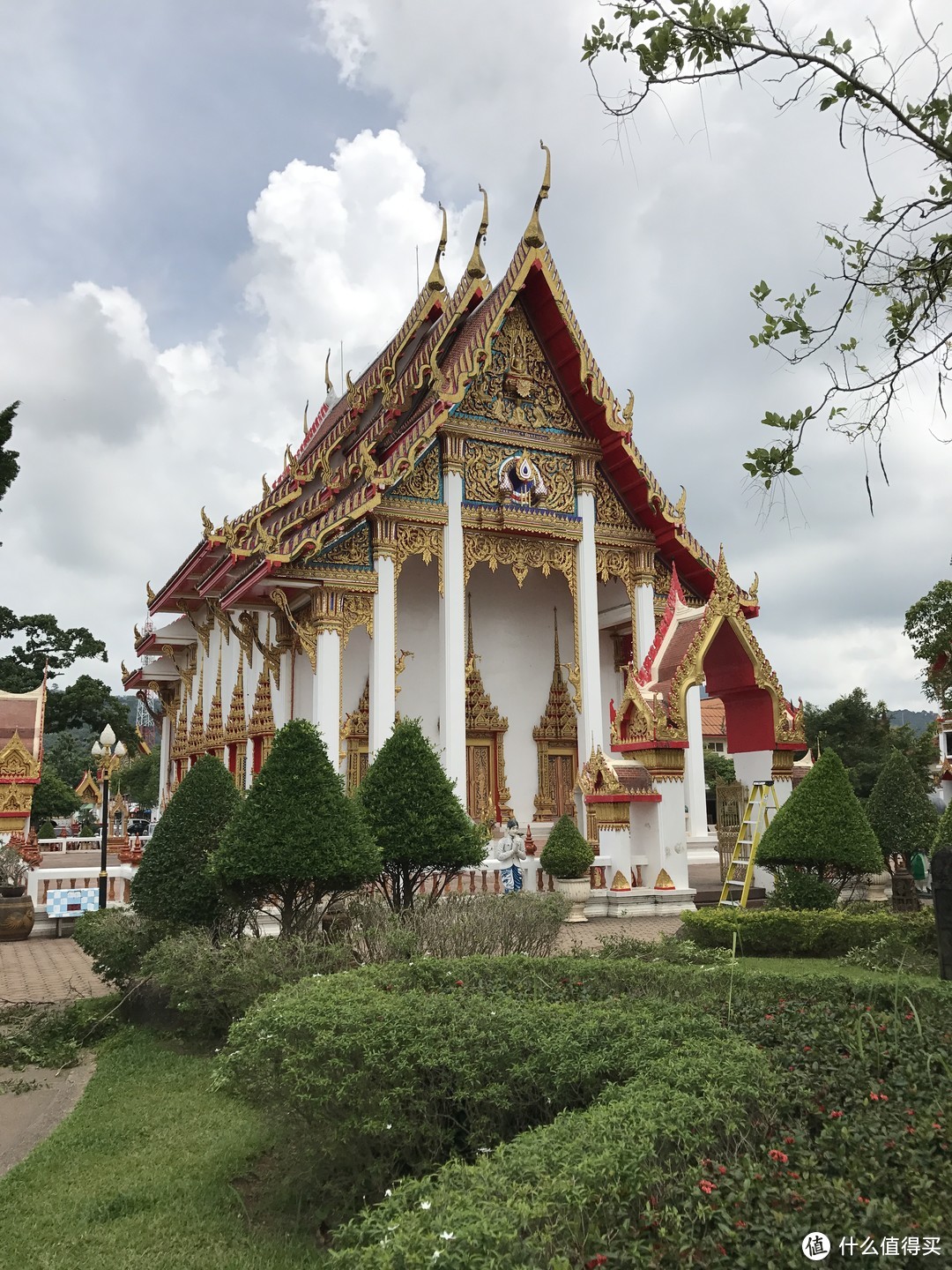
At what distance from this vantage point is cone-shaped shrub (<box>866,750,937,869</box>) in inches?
551

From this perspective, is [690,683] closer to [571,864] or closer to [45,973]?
[571,864]

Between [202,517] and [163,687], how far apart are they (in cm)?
1038

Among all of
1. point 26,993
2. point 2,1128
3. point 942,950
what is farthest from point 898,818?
point 2,1128

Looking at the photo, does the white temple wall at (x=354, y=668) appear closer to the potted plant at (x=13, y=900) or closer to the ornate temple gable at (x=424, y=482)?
the ornate temple gable at (x=424, y=482)

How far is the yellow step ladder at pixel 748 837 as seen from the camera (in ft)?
39.6

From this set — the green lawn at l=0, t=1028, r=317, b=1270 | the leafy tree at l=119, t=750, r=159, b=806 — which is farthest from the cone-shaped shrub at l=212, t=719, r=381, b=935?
the leafy tree at l=119, t=750, r=159, b=806

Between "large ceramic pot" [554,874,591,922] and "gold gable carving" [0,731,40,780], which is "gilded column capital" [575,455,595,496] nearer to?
"large ceramic pot" [554,874,591,922]

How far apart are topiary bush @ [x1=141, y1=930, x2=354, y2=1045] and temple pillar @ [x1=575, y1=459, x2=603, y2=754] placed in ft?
32.3

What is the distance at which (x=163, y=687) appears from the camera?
25578 millimetres

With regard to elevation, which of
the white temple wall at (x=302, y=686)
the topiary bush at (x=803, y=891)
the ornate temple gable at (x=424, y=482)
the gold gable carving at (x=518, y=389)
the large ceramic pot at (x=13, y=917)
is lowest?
the large ceramic pot at (x=13, y=917)

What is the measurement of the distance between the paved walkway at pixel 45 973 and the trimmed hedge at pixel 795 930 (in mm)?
5368

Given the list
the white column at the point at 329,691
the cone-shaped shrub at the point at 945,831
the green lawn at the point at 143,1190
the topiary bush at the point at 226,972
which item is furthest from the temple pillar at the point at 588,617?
the green lawn at the point at 143,1190

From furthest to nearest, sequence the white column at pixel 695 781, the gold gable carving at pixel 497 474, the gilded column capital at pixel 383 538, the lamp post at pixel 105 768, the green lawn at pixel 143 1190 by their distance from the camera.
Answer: the gold gable carving at pixel 497 474 → the white column at pixel 695 781 → the gilded column capital at pixel 383 538 → the lamp post at pixel 105 768 → the green lawn at pixel 143 1190

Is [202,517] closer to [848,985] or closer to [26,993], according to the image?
[26,993]
